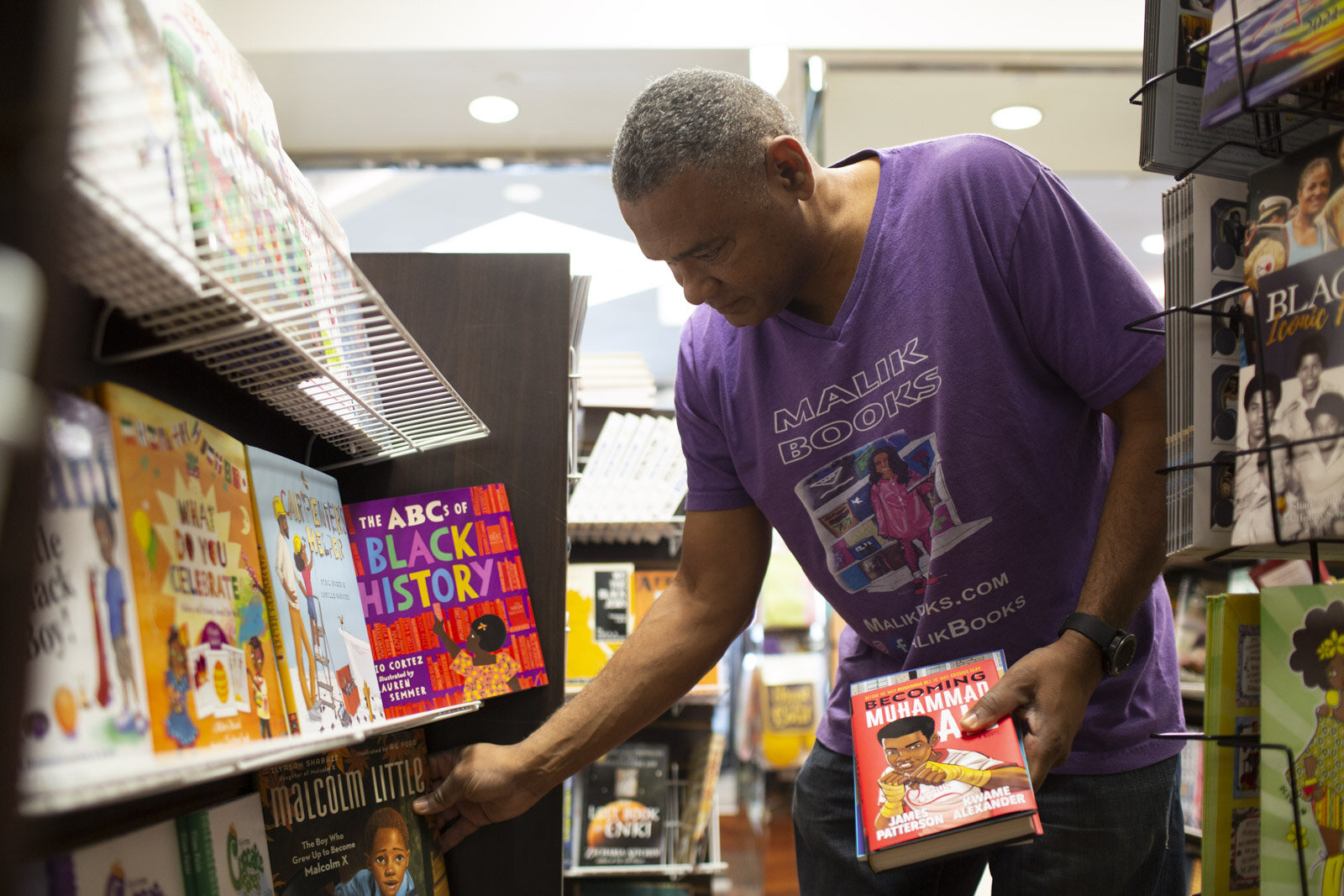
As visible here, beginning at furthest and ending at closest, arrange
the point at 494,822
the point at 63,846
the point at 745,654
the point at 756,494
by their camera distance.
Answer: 1. the point at 745,654
2. the point at 756,494
3. the point at 494,822
4. the point at 63,846

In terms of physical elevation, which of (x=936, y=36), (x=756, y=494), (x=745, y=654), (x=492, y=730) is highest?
(x=936, y=36)

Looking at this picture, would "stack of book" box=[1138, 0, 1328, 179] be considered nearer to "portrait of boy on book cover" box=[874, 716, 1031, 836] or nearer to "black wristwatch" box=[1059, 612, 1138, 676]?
"black wristwatch" box=[1059, 612, 1138, 676]

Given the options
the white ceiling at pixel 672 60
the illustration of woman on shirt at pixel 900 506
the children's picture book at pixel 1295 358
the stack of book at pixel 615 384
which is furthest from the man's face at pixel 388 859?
the white ceiling at pixel 672 60

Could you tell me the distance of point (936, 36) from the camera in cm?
318

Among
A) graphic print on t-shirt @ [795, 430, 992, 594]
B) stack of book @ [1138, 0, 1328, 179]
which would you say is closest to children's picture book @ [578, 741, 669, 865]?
graphic print on t-shirt @ [795, 430, 992, 594]

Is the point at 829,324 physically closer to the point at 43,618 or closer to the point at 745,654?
the point at 43,618

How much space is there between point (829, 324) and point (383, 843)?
87 cm

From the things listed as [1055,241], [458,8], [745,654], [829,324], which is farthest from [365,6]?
[745,654]

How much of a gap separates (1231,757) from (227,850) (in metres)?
0.90

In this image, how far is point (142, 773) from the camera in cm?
52

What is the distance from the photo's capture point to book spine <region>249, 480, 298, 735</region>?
2.85ft

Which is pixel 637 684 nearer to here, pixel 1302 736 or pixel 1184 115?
pixel 1302 736

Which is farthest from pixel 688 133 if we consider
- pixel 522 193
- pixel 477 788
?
pixel 522 193

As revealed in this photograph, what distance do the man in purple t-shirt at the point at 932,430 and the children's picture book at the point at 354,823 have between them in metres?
0.07
